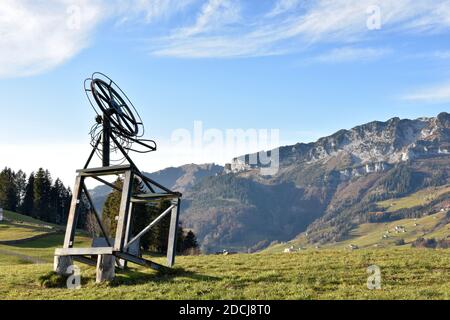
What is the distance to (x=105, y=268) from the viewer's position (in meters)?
23.4

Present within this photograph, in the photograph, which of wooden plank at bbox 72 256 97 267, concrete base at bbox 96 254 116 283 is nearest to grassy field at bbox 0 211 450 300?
concrete base at bbox 96 254 116 283

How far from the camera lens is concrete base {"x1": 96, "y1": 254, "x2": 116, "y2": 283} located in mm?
23281

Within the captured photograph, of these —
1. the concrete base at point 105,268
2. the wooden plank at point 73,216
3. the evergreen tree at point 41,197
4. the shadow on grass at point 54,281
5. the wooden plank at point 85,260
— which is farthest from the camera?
the evergreen tree at point 41,197

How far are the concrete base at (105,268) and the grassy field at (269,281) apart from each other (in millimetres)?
382

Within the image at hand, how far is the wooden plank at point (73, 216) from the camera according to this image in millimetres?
25344

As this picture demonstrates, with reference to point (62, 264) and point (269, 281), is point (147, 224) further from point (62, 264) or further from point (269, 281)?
point (269, 281)

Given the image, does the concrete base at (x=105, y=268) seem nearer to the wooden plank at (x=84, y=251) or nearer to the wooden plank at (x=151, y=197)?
the wooden plank at (x=84, y=251)

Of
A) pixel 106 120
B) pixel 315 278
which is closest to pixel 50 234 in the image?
pixel 106 120

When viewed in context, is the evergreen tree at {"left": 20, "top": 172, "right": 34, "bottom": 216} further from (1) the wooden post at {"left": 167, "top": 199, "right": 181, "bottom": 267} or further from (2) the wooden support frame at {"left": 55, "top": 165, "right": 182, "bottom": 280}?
(1) the wooden post at {"left": 167, "top": 199, "right": 181, "bottom": 267}

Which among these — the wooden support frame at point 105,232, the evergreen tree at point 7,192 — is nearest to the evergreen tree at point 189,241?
the evergreen tree at point 7,192

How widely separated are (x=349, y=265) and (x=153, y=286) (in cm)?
1045
